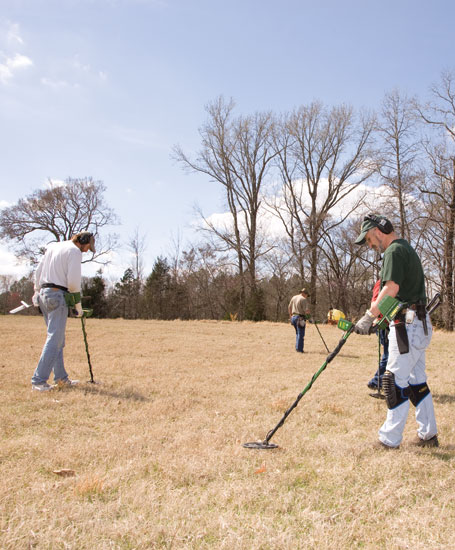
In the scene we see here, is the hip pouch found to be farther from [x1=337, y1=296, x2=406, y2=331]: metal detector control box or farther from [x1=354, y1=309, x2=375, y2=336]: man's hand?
[x1=354, y1=309, x2=375, y2=336]: man's hand

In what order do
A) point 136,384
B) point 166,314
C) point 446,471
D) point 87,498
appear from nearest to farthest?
point 87,498
point 446,471
point 136,384
point 166,314

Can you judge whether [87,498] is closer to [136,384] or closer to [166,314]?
[136,384]

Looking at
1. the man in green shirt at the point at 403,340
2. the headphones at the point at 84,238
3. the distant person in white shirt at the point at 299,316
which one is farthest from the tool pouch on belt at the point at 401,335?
the distant person in white shirt at the point at 299,316

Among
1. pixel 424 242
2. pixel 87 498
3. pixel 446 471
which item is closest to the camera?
pixel 87 498

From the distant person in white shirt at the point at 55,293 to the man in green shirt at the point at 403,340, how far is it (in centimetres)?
399

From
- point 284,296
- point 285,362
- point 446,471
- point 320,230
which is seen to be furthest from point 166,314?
point 446,471

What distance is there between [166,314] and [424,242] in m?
26.0

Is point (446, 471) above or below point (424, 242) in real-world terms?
below

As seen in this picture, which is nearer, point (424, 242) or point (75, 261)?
point (75, 261)

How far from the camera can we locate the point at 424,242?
86.9ft

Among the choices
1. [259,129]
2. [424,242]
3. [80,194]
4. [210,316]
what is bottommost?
[210,316]

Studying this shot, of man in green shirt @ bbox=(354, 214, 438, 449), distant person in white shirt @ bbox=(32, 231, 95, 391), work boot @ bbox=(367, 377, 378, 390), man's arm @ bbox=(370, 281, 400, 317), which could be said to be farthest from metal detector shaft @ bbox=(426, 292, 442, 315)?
distant person in white shirt @ bbox=(32, 231, 95, 391)

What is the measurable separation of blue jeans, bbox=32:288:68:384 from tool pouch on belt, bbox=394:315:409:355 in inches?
173

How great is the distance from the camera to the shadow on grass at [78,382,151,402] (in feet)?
18.0
